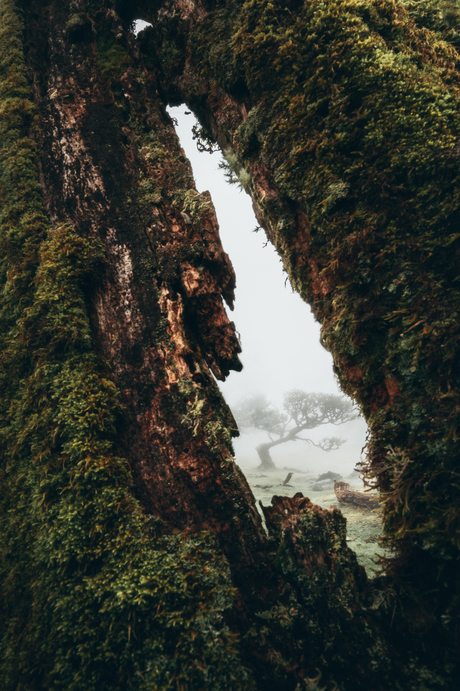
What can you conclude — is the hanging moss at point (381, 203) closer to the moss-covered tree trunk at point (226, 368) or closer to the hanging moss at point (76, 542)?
the moss-covered tree trunk at point (226, 368)

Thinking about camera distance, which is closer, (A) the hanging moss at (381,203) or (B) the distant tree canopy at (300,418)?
(A) the hanging moss at (381,203)

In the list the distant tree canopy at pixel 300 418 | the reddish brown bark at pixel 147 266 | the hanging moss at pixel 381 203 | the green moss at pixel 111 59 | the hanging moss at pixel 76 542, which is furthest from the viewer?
the distant tree canopy at pixel 300 418

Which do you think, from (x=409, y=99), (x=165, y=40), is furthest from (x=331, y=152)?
(x=165, y=40)

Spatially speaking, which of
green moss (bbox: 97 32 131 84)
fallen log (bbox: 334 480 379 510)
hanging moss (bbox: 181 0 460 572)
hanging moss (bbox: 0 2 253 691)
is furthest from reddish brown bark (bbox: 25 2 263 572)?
fallen log (bbox: 334 480 379 510)

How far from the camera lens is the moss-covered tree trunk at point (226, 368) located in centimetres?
223

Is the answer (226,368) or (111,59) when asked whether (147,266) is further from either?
(111,59)

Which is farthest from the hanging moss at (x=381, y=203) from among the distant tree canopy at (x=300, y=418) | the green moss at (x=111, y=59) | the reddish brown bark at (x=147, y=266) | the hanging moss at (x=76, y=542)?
the distant tree canopy at (x=300, y=418)

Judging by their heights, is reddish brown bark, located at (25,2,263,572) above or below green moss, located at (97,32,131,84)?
below

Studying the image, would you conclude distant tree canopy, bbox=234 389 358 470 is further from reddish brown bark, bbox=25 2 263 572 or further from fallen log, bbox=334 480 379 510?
reddish brown bark, bbox=25 2 263 572

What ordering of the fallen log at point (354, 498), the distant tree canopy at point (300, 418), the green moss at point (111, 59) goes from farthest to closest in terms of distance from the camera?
the distant tree canopy at point (300, 418), the fallen log at point (354, 498), the green moss at point (111, 59)

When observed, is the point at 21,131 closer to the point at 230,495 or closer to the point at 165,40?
the point at 165,40

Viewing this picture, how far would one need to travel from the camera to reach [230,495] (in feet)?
8.93

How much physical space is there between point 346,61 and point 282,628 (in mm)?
5624

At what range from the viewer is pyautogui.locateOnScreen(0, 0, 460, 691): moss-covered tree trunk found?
2.23 metres
